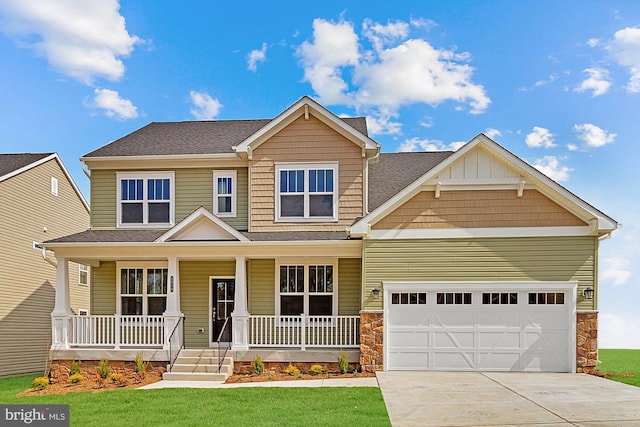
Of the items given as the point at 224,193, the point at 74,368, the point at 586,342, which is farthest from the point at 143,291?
the point at 586,342

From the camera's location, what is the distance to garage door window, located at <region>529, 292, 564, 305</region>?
14.1 metres

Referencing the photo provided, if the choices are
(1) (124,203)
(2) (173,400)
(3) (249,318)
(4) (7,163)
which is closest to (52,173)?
(4) (7,163)

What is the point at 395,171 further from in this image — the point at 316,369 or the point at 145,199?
the point at 145,199

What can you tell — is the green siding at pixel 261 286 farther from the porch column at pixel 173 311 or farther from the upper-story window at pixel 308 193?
the porch column at pixel 173 311

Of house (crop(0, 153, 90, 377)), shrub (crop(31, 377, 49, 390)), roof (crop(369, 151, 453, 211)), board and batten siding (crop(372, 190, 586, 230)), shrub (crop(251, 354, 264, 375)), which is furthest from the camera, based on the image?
house (crop(0, 153, 90, 377))

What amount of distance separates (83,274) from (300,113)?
13.8 meters

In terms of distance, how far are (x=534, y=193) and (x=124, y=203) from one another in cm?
1166

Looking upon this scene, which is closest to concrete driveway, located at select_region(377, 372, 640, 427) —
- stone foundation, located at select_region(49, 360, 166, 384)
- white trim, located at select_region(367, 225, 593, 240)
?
white trim, located at select_region(367, 225, 593, 240)

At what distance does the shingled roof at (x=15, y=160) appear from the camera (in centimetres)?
1956

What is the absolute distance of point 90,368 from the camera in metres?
14.9

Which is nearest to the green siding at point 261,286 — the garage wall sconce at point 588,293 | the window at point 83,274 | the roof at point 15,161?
the garage wall sconce at point 588,293

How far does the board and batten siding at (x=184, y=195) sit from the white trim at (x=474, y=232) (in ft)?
15.1

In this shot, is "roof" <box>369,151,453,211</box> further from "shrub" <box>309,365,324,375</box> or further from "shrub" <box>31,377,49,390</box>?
"shrub" <box>31,377,49,390</box>

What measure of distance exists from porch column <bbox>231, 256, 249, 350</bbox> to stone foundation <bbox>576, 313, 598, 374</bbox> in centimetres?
821
